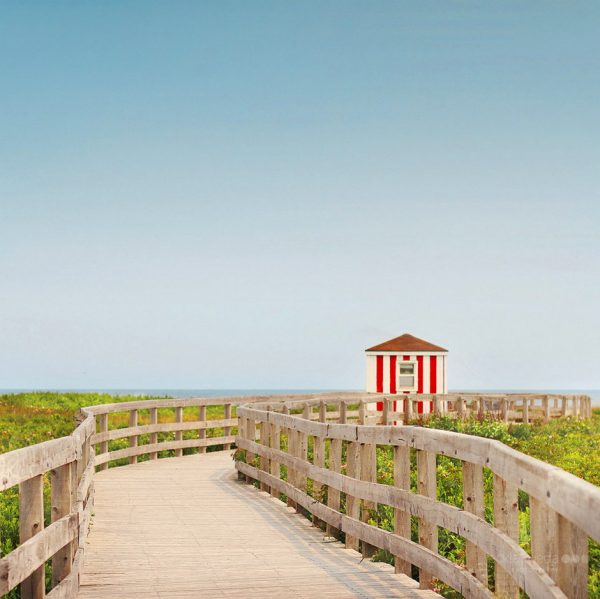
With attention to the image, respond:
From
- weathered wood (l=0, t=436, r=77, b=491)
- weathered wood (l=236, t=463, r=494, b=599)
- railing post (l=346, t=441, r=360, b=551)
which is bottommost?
weathered wood (l=236, t=463, r=494, b=599)

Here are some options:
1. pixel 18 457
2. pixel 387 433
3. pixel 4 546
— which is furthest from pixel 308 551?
pixel 18 457

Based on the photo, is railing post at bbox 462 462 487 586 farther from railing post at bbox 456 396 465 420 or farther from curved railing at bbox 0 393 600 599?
railing post at bbox 456 396 465 420

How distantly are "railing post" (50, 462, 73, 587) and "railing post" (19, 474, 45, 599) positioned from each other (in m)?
0.90

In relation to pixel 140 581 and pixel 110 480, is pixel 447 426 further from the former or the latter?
pixel 140 581

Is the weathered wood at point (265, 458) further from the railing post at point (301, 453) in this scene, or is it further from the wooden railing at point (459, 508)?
the railing post at point (301, 453)

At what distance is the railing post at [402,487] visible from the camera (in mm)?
8531

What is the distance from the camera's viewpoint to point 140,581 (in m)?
8.34

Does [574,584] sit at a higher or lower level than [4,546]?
higher

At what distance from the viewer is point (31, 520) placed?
6129 millimetres

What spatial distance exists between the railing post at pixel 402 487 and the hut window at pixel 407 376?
2458cm

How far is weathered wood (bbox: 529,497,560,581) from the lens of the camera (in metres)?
5.04

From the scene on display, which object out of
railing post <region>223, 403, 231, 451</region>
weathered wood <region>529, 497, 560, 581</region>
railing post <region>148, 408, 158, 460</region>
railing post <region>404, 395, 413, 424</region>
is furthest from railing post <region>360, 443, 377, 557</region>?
railing post <region>404, 395, 413, 424</region>

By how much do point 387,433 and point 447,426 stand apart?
13.3 m

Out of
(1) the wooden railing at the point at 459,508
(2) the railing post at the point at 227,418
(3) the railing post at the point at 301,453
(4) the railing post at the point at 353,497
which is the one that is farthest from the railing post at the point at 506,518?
(2) the railing post at the point at 227,418
